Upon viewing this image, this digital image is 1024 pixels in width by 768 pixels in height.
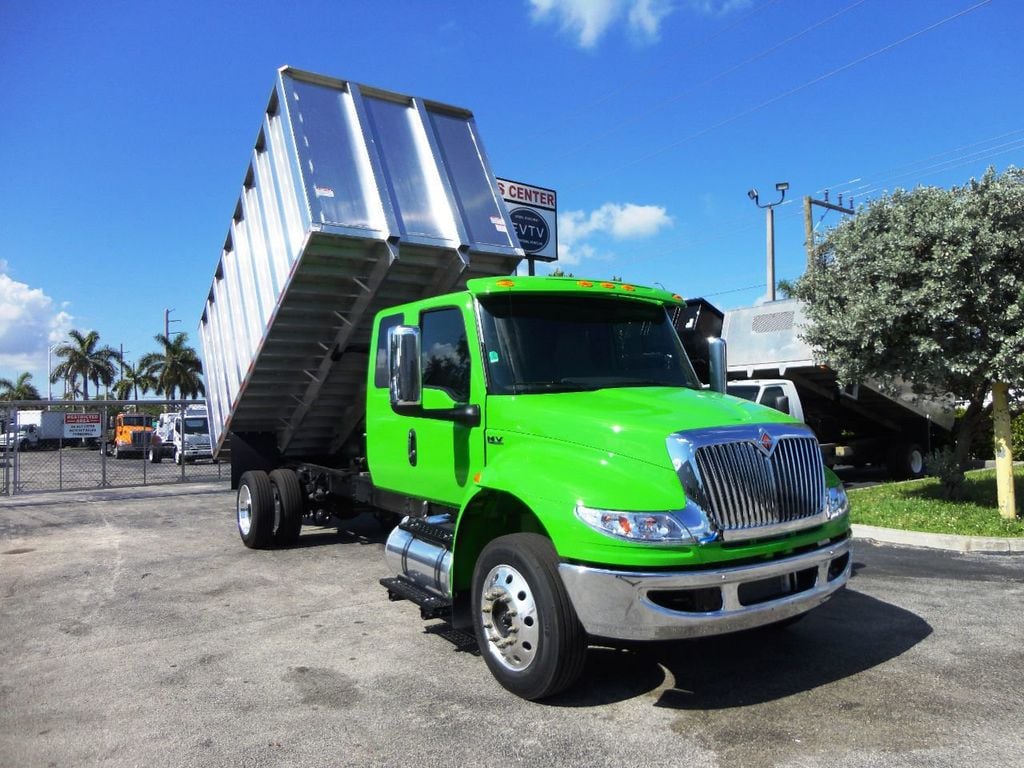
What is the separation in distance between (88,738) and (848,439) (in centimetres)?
1540

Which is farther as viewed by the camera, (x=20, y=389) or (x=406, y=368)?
(x=20, y=389)

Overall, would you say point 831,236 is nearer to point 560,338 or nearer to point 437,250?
point 437,250

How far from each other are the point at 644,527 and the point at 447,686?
1.65 metres

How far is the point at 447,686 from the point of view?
4.56 meters

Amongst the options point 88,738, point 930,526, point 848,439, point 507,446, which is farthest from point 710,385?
point 848,439

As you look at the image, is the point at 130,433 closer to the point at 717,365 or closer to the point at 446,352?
the point at 446,352

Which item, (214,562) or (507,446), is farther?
(214,562)

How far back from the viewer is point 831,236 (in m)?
10.1

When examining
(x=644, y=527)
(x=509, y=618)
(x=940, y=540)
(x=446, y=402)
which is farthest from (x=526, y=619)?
(x=940, y=540)

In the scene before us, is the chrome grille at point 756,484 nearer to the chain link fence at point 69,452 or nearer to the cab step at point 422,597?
the cab step at point 422,597

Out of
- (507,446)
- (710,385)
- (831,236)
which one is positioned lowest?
(507,446)

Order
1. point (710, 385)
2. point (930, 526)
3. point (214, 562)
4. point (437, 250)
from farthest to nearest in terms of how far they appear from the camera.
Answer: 1. point (930, 526)
2. point (214, 562)
3. point (437, 250)
4. point (710, 385)

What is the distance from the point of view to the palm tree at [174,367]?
2630 inches

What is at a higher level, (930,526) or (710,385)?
(710,385)
